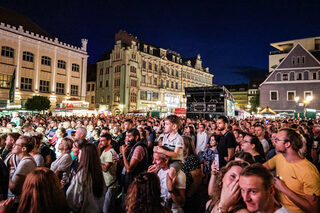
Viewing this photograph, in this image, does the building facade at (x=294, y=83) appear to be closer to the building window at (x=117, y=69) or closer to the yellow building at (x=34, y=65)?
the building window at (x=117, y=69)

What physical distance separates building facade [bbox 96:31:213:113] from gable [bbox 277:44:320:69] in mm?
23550

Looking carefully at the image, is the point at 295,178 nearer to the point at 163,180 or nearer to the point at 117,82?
the point at 163,180

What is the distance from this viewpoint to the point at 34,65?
115 ft

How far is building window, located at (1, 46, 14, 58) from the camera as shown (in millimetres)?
31141

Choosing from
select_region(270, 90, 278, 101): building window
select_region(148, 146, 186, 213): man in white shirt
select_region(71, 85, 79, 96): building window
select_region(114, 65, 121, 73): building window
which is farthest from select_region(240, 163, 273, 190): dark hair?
select_region(114, 65, 121, 73): building window

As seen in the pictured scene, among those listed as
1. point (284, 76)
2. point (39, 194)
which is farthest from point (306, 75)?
point (39, 194)

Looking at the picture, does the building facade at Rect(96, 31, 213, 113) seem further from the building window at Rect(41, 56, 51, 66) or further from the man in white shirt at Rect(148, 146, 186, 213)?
the man in white shirt at Rect(148, 146, 186, 213)

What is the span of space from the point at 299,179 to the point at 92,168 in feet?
8.92

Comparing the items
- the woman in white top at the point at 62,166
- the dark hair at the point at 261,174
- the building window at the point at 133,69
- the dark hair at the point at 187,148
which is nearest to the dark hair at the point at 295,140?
the dark hair at the point at 261,174

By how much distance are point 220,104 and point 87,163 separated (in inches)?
606

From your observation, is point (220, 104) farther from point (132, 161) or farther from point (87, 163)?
point (87, 163)

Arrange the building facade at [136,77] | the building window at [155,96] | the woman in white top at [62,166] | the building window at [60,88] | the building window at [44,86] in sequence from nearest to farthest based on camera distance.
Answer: the woman in white top at [62,166]
the building window at [44,86]
the building window at [60,88]
the building facade at [136,77]
the building window at [155,96]

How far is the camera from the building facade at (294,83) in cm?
3203

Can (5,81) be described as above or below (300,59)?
below
